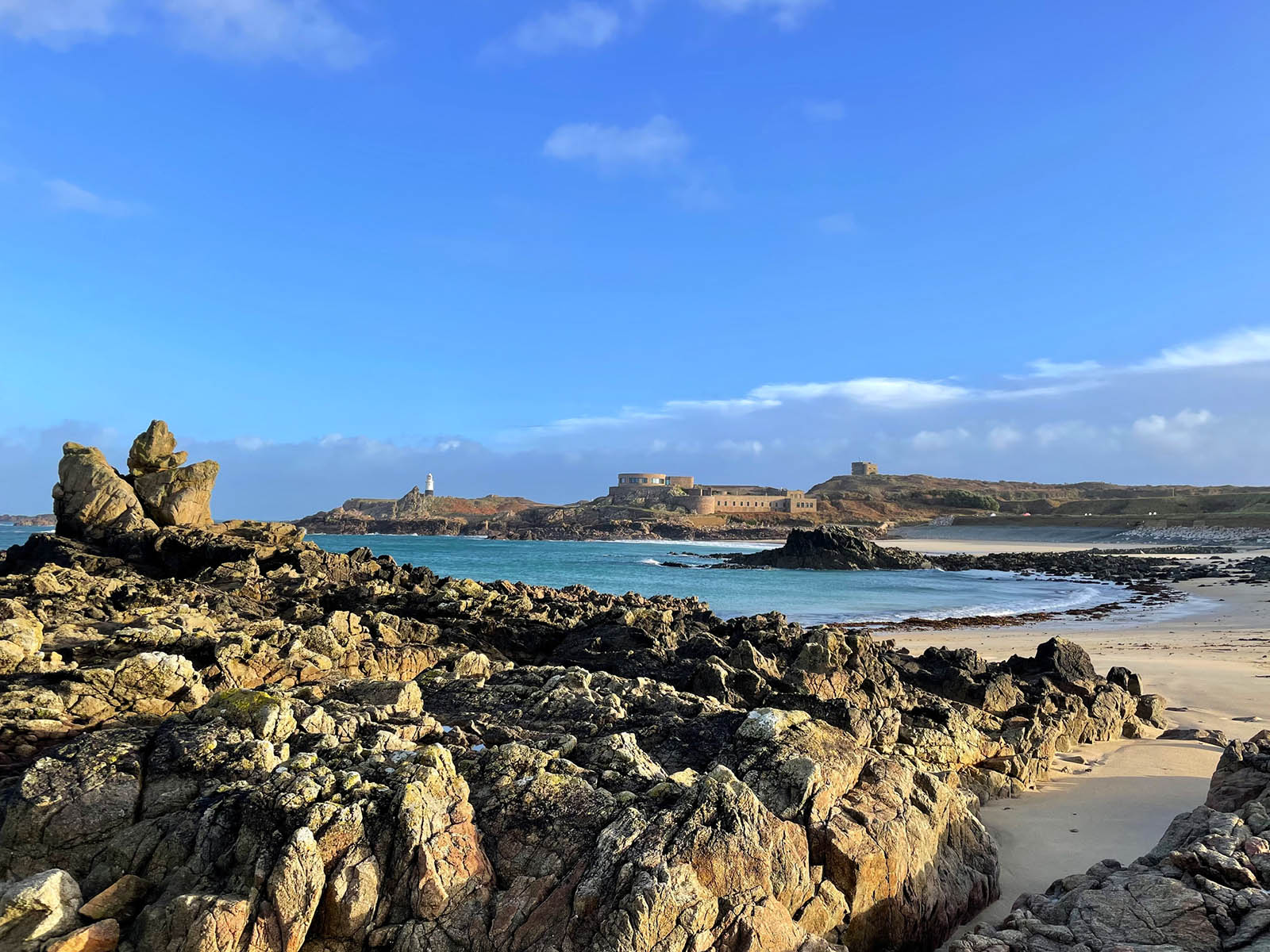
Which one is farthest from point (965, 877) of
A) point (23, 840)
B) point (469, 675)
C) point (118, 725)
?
point (118, 725)

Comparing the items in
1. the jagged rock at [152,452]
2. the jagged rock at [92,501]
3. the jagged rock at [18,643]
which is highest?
the jagged rock at [152,452]

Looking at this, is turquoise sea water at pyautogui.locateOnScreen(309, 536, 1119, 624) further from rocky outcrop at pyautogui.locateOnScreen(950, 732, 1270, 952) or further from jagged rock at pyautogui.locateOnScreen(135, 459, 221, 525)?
rocky outcrop at pyautogui.locateOnScreen(950, 732, 1270, 952)

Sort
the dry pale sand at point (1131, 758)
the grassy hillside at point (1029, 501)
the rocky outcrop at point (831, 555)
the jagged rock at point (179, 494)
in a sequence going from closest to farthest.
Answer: the dry pale sand at point (1131, 758) → the jagged rock at point (179, 494) → the rocky outcrop at point (831, 555) → the grassy hillside at point (1029, 501)

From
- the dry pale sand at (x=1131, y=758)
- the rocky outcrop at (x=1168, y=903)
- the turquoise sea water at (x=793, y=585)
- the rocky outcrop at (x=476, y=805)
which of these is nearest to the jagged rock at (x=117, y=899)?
the rocky outcrop at (x=476, y=805)

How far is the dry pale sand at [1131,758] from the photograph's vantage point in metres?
6.26

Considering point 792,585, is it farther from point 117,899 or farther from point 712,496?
point 712,496

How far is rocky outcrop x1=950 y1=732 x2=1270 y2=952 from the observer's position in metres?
3.93

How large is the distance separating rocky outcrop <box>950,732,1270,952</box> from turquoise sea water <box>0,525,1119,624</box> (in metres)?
21.7

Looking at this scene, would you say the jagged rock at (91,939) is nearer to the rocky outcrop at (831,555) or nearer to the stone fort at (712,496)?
the rocky outcrop at (831,555)

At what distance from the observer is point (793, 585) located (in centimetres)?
4444

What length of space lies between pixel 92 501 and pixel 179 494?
219 centimetres

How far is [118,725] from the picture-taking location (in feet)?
19.9

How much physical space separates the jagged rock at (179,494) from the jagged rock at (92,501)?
1.67 feet

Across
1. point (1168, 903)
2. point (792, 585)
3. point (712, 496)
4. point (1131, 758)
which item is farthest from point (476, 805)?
point (712, 496)
